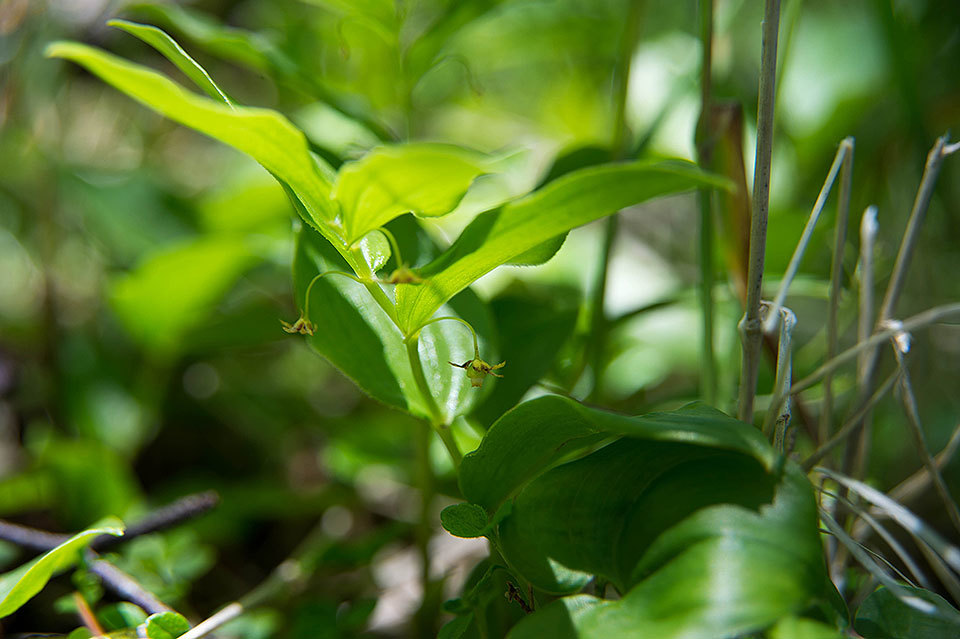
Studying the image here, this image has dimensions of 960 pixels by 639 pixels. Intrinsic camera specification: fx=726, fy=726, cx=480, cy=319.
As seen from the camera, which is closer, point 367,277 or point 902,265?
point 367,277

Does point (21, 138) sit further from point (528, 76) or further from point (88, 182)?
point (528, 76)

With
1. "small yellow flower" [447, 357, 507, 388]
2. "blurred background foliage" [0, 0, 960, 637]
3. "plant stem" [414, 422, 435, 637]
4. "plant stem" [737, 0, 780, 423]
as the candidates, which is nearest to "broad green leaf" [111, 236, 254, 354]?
"blurred background foliage" [0, 0, 960, 637]

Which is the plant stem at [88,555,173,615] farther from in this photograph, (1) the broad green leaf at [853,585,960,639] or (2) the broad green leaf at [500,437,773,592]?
(1) the broad green leaf at [853,585,960,639]

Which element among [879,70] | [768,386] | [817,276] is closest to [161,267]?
[768,386]

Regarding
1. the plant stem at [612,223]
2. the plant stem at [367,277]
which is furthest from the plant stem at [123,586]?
the plant stem at [612,223]

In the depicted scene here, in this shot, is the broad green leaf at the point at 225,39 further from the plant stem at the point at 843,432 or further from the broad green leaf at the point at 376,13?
the plant stem at the point at 843,432

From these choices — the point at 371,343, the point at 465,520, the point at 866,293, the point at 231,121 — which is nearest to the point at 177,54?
the point at 231,121

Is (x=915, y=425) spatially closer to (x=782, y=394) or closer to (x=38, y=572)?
(x=782, y=394)
